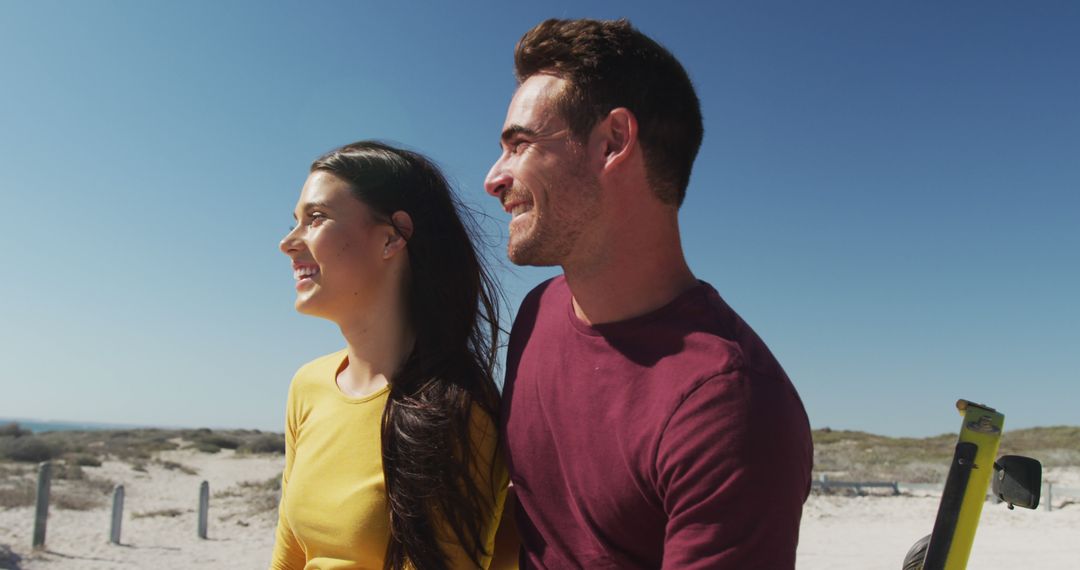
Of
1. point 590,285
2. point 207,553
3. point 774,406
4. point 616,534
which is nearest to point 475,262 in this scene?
point 590,285

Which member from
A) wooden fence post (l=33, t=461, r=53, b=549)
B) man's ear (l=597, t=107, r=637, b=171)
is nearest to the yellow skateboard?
man's ear (l=597, t=107, r=637, b=171)

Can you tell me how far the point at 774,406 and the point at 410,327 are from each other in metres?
1.32

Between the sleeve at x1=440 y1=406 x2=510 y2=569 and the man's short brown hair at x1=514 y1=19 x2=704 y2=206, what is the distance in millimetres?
844

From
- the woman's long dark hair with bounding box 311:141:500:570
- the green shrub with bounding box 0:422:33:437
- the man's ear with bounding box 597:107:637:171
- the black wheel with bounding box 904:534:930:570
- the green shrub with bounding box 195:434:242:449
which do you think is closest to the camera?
the man's ear with bounding box 597:107:637:171

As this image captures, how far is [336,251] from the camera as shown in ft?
7.48

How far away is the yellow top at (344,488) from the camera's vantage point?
207cm

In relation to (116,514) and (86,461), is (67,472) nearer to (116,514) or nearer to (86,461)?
(86,461)

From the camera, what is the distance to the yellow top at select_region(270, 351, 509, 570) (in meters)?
2.07

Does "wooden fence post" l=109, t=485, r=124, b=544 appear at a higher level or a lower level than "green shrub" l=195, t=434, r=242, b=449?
higher

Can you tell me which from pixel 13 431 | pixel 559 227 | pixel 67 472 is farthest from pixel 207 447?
pixel 559 227

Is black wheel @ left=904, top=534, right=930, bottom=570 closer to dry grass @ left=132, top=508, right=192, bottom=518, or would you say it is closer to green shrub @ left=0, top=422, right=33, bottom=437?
dry grass @ left=132, top=508, right=192, bottom=518

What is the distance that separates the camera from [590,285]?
1.82m

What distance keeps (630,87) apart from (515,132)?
0.98 ft

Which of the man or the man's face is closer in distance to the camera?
the man
